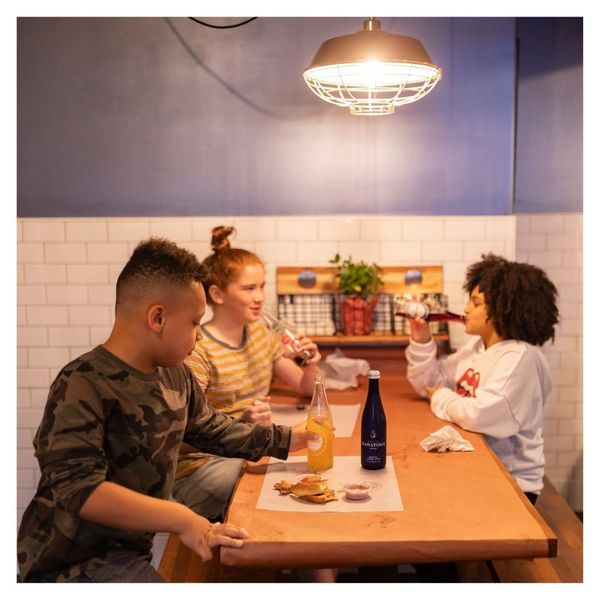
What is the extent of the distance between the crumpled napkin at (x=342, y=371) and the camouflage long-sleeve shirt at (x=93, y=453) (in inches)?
57.9

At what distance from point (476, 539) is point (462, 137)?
261cm

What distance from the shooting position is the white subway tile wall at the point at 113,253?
4.15 metres

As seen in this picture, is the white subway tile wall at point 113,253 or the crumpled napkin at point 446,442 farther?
the white subway tile wall at point 113,253

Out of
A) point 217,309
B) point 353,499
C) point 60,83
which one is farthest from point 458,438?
point 60,83

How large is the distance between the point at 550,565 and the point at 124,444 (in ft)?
6.84

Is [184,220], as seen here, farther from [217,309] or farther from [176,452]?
[176,452]

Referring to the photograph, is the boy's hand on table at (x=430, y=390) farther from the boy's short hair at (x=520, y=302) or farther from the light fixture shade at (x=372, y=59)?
the light fixture shade at (x=372, y=59)

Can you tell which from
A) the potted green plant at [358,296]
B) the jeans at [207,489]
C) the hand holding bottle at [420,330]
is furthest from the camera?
the potted green plant at [358,296]

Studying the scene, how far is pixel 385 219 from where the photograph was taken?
13.6ft

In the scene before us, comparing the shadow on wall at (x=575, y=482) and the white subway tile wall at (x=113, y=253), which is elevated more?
the white subway tile wall at (x=113, y=253)

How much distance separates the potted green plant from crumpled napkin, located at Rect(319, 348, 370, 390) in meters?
0.21

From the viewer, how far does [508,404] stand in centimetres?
289

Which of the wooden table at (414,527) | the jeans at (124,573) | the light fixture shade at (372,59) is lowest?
the jeans at (124,573)

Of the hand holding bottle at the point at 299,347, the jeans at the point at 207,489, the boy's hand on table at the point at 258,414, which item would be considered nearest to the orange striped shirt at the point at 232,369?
the hand holding bottle at the point at 299,347
